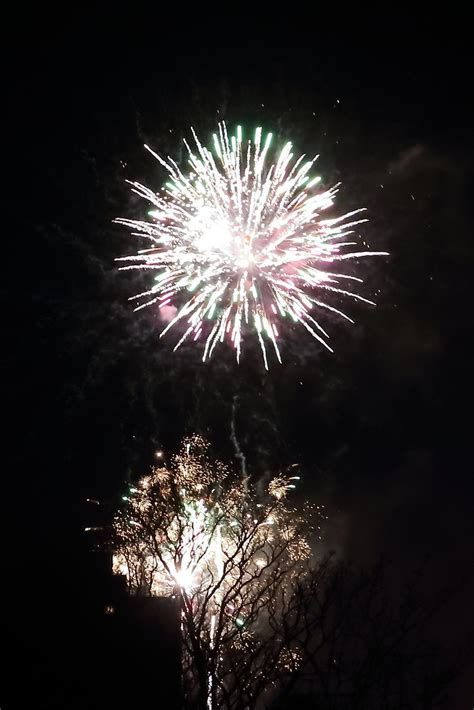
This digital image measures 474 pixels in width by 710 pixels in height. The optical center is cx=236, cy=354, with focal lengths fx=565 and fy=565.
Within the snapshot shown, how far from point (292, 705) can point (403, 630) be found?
1482 centimetres

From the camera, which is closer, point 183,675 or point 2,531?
point 183,675

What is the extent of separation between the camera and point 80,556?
22.4m

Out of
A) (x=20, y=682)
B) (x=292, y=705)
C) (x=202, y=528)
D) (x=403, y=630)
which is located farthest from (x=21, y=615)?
(x=292, y=705)

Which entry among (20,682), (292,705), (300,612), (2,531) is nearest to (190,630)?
(300,612)

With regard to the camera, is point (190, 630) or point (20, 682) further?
point (20, 682)

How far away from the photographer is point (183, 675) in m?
17.7

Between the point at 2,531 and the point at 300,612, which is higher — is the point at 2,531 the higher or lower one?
the higher one

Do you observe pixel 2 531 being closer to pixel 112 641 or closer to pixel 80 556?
pixel 80 556

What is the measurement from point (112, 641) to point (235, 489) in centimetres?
598

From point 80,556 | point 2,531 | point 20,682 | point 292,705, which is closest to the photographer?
point 20,682

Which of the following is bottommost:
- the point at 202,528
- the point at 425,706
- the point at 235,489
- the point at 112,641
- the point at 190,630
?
the point at 425,706

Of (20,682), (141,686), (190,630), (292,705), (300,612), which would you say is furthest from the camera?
(292,705)

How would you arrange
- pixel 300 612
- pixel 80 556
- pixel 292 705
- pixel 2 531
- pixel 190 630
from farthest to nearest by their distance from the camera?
pixel 292 705 → pixel 80 556 → pixel 2 531 → pixel 300 612 → pixel 190 630

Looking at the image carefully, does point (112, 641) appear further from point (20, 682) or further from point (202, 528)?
point (202, 528)
